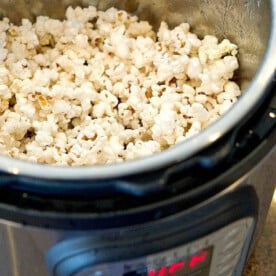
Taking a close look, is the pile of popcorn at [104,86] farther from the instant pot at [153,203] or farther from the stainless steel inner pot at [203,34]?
the instant pot at [153,203]

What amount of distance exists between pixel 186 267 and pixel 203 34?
1.62 feet

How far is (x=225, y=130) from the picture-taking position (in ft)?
2.51

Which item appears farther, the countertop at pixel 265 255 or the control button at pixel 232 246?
the countertop at pixel 265 255

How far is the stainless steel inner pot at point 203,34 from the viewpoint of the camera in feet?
2.39

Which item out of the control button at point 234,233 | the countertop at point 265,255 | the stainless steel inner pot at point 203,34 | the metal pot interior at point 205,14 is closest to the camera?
the stainless steel inner pot at point 203,34

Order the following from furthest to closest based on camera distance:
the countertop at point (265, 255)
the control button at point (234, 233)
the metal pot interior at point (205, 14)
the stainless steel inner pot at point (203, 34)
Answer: the countertop at point (265, 255) < the metal pot interior at point (205, 14) < the control button at point (234, 233) < the stainless steel inner pot at point (203, 34)

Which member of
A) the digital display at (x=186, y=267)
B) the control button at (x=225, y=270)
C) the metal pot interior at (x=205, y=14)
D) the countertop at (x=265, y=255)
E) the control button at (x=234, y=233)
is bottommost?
the countertop at (x=265, y=255)

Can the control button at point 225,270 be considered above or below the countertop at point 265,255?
above

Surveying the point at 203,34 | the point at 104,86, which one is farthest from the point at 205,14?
the point at 104,86

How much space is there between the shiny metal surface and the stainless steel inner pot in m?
0.08

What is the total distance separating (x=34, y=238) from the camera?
A: 0.80 m

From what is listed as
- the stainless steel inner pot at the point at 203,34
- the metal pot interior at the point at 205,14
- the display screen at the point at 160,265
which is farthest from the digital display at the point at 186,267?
the metal pot interior at the point at 205,14

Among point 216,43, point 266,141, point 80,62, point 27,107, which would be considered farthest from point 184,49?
point 266,141

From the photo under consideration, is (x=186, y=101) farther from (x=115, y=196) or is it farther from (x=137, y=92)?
(x=115, y=196)
